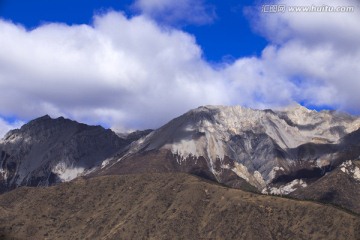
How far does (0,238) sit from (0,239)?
75.5 inches

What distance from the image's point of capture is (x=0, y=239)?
19100cm

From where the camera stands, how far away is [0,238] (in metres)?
189
